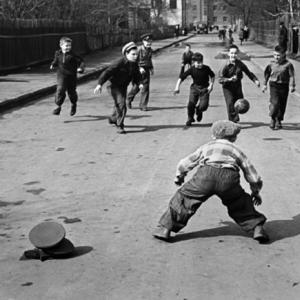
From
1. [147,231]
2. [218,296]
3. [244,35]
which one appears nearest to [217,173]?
[147,231]

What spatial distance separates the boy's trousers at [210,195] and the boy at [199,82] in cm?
633

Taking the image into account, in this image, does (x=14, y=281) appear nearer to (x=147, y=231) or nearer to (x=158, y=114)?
(x=147, y=231)

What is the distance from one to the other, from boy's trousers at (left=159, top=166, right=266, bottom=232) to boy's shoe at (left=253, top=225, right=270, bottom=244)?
0.17 feet

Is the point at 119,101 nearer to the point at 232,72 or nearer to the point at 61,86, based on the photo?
the point at 232,72

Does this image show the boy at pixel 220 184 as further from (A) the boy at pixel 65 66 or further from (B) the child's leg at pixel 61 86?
(B) the child's leg at pixel 61 86

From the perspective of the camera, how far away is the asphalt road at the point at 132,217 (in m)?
4.87

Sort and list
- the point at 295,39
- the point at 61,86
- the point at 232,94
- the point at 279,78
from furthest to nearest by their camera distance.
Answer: the point at 295,39 < the point at 61,86 < the point at 232,94 < the point at 279,78

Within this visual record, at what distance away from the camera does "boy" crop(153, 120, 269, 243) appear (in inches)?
228

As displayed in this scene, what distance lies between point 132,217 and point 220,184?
Answer: 3.98ft

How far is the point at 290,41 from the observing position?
1532 inches

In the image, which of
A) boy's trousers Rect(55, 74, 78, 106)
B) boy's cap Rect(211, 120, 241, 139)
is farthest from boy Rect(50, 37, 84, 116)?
boy's cap Rect(211, 120, 241, 139)

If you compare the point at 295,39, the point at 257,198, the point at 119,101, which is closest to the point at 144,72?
the point at 119,101

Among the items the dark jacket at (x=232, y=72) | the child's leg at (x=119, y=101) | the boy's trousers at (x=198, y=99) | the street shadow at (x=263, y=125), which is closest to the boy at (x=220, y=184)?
Result: the child's leg at (x=119, y=101)

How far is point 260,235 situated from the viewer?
19.0ft
